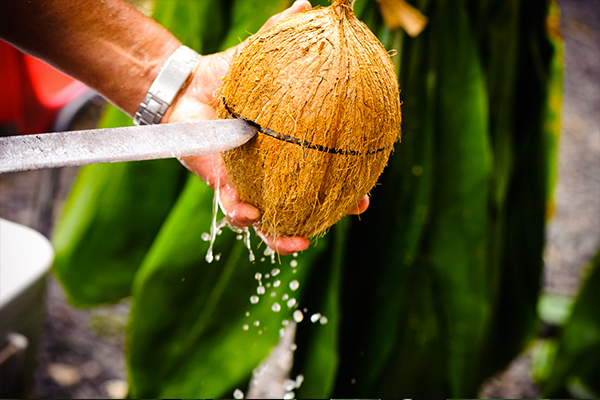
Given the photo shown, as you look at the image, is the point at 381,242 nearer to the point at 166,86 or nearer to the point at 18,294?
the point at 166,86

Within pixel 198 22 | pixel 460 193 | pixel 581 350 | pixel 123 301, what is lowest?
pixel 123 301

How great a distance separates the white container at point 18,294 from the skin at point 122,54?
1.96 feet

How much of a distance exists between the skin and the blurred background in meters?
0.44

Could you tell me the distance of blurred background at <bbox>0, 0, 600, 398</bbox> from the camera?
1.74m

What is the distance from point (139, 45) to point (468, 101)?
0.64 meters

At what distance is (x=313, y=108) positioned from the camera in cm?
59

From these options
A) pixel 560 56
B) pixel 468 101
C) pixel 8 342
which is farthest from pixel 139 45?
pixel 560 56

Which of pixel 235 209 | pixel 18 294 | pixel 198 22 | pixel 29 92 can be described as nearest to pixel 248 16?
pixel 198 22

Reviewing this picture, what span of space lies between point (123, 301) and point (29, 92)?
0.93 meters

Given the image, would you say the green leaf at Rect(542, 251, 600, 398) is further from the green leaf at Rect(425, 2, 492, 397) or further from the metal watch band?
the metal watch band

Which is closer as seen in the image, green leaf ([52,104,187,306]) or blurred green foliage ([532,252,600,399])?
green leaf ([52,104,187,306])

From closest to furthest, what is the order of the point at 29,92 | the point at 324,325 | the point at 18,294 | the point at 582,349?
the point at 324,325 → the point at 18,294 → the point at 582,349 → the point at 29,92

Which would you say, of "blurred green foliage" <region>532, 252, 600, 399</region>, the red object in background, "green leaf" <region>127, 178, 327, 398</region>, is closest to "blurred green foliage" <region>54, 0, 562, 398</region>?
"green leaf" <region>127, 178, 327, 398</region>

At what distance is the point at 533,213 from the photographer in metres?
1.30
